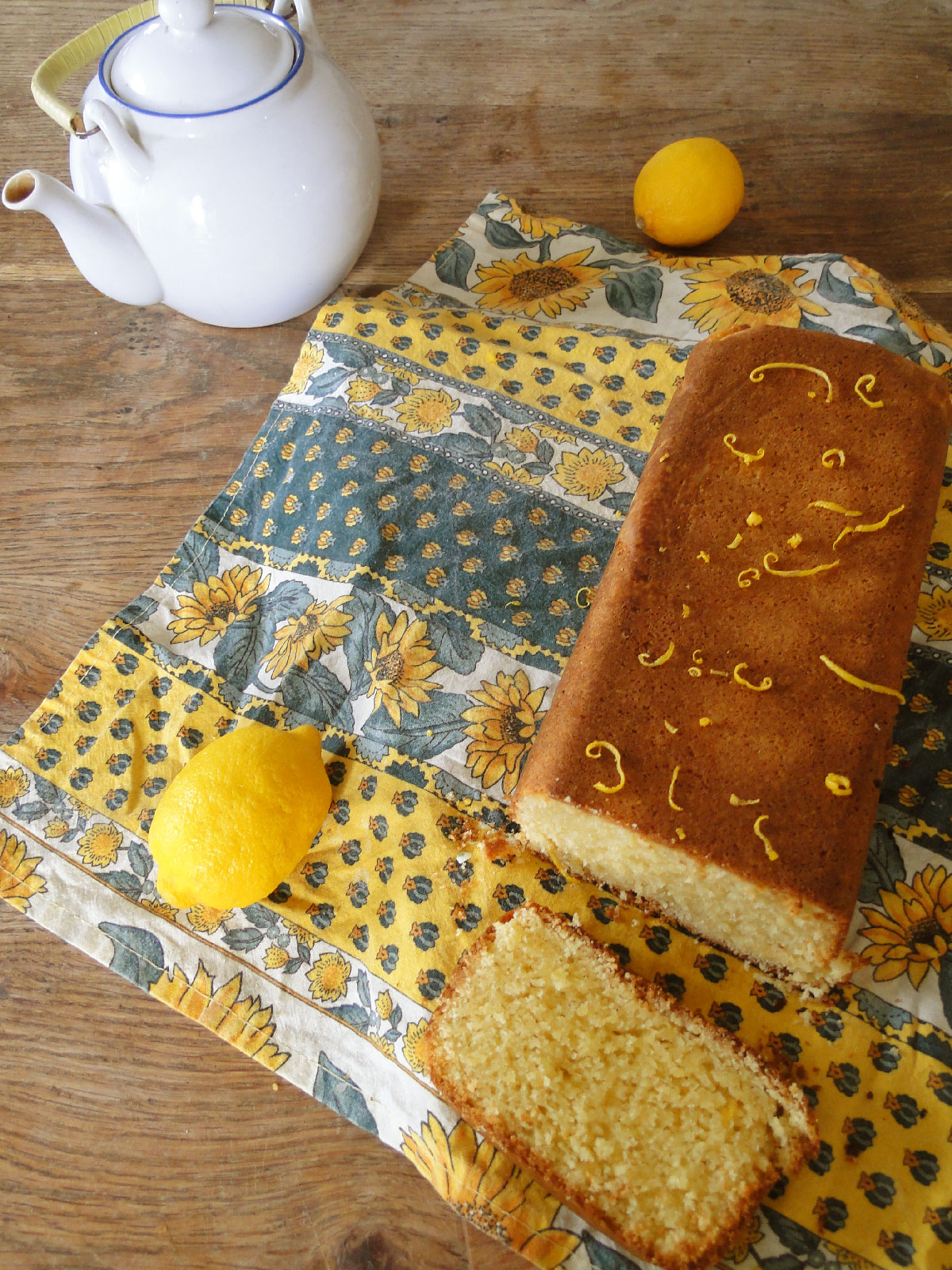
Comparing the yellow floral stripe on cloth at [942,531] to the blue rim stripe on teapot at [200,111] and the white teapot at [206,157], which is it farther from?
the blue rim stripe on teapot at [200,111]

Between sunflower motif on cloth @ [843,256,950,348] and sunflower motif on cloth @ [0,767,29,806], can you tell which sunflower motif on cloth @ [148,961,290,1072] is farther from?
sunflower motif on cloth @ [843,256,950,348]

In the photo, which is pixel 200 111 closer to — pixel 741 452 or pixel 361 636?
pixel 361 636

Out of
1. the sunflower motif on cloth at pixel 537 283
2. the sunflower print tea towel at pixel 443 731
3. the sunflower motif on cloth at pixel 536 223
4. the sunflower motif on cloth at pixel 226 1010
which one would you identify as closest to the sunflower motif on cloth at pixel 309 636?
the sunflower print tea towel at pixel 443 731

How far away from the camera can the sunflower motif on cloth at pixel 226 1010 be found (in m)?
1.41

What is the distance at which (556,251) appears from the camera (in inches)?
92.1

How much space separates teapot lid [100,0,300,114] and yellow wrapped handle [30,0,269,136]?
0.11 metres

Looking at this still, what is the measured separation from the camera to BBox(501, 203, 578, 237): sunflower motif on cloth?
93.1 inches

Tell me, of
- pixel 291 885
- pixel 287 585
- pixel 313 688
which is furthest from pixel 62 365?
pixel 291 885

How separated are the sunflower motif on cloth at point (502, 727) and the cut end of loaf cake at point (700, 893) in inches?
5.7

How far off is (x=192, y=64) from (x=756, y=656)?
1.46 metres

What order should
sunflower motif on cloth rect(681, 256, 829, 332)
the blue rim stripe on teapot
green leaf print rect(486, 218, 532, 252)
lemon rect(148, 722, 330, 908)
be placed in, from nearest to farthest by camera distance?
lemon rect(148, 722, 330, 908)
the blue rim stripe on teapot
sunflower motif on cloth rect(681, 256, 829, 332)
green leaf print rect(486, 218, 532, 252)

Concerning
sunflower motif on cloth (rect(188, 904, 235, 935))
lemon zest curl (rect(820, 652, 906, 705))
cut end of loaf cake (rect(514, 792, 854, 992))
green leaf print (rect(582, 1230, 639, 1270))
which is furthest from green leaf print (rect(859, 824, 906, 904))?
sunflower motif on cloth (rect(188, 904, 235, 935))

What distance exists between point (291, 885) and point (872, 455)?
47.0 inches

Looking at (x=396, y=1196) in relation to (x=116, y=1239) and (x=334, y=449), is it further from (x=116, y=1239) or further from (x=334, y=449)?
(x=334, y=449)
